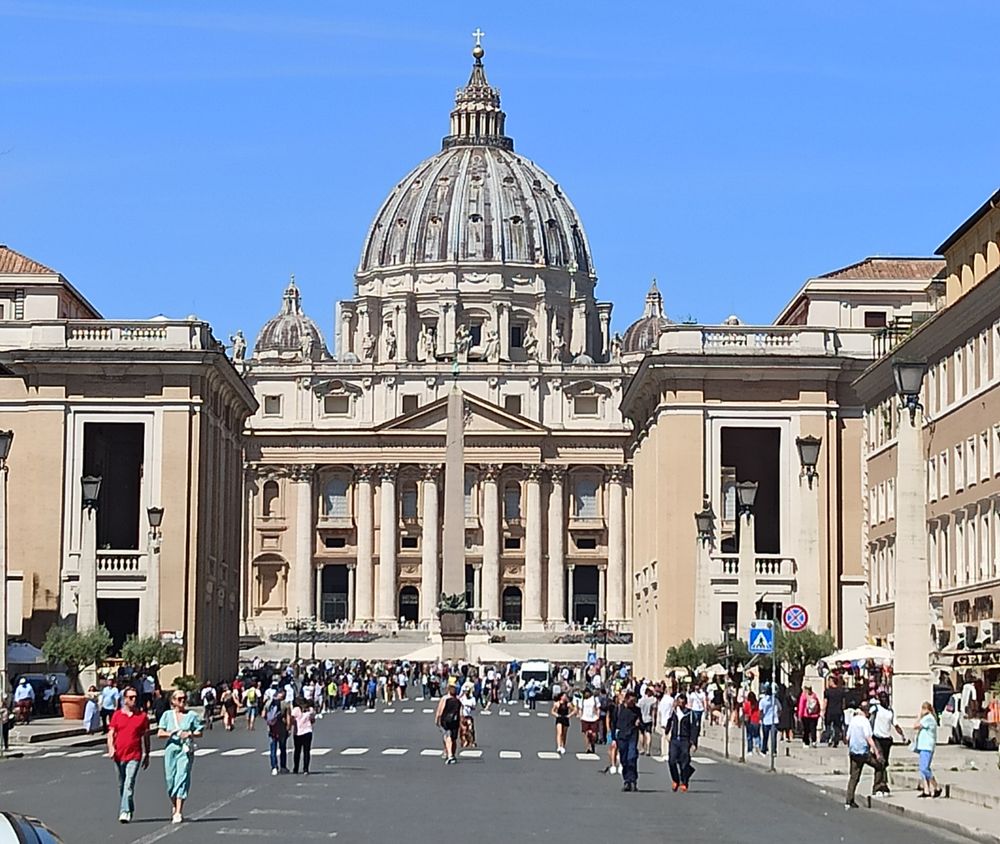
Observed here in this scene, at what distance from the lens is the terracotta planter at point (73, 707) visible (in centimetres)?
6184

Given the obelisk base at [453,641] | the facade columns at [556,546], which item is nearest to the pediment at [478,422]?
the facade columns at [556,546]

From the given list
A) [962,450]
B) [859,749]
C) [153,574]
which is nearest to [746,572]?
[962,450]

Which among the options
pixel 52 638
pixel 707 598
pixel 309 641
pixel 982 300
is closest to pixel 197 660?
pixel 52 638

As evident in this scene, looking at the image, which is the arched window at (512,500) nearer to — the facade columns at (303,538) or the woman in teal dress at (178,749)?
the facade columns at (303,538)

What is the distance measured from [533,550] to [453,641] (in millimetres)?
54282

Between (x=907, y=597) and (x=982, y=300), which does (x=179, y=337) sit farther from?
(x=907, y=597)

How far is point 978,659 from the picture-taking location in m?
53.5

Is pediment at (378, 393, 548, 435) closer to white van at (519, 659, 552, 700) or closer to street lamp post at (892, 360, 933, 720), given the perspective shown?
white van at (519, 659, 552, 700)

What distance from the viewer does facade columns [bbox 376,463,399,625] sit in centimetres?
16938

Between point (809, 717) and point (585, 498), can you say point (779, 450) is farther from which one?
point (585, 498)

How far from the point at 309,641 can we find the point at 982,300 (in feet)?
311

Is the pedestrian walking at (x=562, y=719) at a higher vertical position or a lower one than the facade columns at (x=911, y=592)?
lower

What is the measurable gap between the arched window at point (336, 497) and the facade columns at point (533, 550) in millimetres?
13023

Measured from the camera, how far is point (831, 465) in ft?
298
